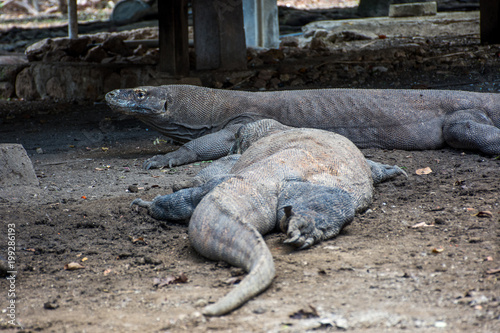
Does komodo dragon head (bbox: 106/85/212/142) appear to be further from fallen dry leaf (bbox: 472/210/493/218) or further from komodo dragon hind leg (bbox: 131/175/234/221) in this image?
fallen dry leaf (bbox: 472/210/493/218)

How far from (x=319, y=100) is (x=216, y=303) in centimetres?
416

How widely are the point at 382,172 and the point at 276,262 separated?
→ 188cm

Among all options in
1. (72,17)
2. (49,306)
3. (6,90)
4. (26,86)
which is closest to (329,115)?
(49,306)

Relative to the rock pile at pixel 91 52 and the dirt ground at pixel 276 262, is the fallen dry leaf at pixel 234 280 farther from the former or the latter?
the rock pile at pixel 91 52

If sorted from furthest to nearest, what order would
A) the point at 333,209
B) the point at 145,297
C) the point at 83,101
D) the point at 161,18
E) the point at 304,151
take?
the point at 83,101 → the point at 161,18 → the point at 304,151 → the point at 333,209 → the point at 145,297

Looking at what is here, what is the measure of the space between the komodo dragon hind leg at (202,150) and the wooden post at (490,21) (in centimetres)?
634

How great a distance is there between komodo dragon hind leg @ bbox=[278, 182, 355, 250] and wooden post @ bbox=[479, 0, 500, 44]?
26.5ft

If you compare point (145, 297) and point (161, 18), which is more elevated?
point (161, 18)

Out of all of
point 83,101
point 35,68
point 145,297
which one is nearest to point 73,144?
point 83,101

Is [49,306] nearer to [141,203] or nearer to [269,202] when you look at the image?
[269,202]

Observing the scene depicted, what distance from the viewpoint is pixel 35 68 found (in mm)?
9734

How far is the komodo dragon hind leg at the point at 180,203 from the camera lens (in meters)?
3.13

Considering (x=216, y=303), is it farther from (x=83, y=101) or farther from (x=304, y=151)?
(x=83, y=101)

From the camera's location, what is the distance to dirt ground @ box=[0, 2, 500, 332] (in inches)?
78.3
